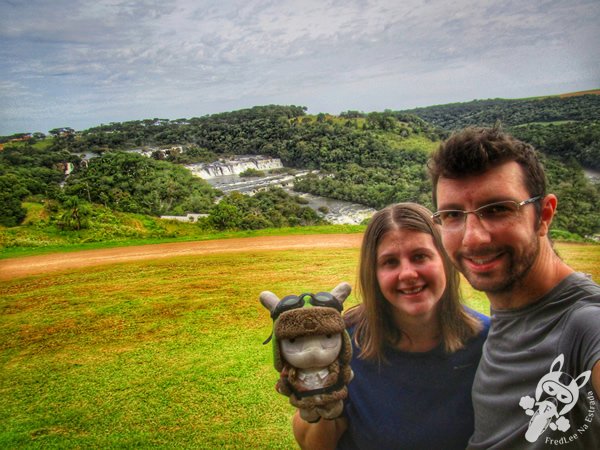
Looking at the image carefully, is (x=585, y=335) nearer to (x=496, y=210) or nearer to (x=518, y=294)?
(x=518, y=294)

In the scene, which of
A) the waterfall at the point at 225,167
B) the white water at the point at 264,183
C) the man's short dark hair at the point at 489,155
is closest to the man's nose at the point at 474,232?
Result: the man's short dark hair at the point at 489,155

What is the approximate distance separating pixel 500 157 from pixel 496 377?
2.10 feet

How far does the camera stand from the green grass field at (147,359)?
3.12 m

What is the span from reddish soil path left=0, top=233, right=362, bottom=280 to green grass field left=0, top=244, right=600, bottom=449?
59.8 inches

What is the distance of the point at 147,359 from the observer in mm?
4324

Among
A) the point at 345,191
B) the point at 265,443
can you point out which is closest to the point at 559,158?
the point at 345,191

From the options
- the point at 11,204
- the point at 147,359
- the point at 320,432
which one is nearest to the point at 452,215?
the point at 320,432

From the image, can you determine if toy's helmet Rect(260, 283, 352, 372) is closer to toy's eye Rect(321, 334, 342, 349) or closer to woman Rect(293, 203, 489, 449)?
toy's eye Rect(321, 334, 342, 349)

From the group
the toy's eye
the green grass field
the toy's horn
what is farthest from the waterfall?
the toy's eye

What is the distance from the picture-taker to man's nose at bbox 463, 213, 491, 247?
45.1 inches

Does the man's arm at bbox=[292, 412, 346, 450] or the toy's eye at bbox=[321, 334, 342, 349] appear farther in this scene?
the man's arm at bbox=[292, 412, 346, 450]

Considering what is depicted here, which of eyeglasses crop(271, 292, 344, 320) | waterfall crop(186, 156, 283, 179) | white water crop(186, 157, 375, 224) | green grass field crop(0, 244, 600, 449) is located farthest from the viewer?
waterfall crop(186, 156, 283, 179)

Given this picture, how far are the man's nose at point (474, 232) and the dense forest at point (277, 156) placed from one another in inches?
12.5

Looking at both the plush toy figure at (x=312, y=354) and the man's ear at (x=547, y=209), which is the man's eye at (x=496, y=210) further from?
the plush toy figure at (x=312, y=354)
